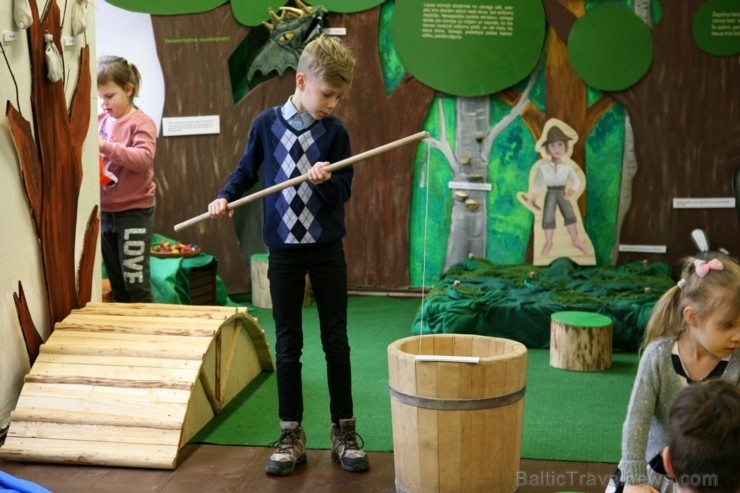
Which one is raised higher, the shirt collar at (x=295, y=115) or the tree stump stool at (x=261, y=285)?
the shirt collar at (x=295, y=115)

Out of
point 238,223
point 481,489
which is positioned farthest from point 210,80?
point 481,489

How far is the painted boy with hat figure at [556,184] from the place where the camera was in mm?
6812

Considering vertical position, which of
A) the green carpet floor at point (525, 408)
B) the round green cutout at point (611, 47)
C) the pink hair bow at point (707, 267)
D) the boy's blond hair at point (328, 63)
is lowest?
the green carpet floor at point (525, 408)

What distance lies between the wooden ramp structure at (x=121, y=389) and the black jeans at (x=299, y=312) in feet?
1.36

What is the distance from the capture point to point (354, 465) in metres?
3.72

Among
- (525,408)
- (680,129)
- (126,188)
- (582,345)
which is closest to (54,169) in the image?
(126,188)

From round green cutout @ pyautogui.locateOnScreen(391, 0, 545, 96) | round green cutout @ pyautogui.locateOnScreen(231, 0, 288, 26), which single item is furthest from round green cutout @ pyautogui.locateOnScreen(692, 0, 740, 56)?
round green cutout @ pyautogui.locateOnScreen(231, 0, 288, 26)

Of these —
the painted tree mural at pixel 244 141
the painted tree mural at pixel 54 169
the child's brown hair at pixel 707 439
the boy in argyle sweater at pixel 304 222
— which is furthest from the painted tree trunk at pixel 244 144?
the child's brown hair at pixel 707 439

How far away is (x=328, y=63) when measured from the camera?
3.46m

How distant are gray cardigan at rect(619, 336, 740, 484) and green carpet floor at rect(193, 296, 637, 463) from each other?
3.55 ft

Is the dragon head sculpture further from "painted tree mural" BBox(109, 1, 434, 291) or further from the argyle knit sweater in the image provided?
the argyle knit sweater

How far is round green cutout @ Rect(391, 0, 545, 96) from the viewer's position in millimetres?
6707

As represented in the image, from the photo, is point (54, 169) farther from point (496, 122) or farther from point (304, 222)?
point (496, 122)

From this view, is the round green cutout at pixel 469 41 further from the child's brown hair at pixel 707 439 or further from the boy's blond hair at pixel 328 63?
the child's brown hair at pixel 707 439
